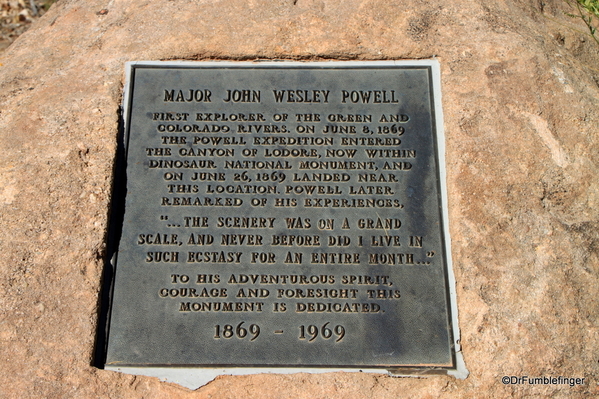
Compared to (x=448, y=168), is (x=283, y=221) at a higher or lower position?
lower

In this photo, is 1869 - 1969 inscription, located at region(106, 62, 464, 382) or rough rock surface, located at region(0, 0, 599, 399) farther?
1869 - 1969 inscription, located at region(106, 62, 464, 382)

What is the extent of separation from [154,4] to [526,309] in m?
3.21

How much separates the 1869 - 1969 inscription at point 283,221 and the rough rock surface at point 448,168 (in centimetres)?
13

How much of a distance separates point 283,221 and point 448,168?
42.3 inches

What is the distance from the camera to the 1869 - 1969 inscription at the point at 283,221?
263 cm

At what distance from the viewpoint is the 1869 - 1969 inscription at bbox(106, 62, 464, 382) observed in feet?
8.63

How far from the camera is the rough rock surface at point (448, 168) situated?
252 centimetres

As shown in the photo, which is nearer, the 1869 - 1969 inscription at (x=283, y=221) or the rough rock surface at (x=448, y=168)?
the rough rock surface at (x=448, y=168)

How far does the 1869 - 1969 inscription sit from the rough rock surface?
5.0 inches

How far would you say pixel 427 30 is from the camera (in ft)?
11.0

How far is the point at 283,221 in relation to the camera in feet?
9.35

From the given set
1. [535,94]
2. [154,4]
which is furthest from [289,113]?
[535,94]

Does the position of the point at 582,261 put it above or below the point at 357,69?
below

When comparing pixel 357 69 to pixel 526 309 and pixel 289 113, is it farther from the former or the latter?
pixel 526 309
